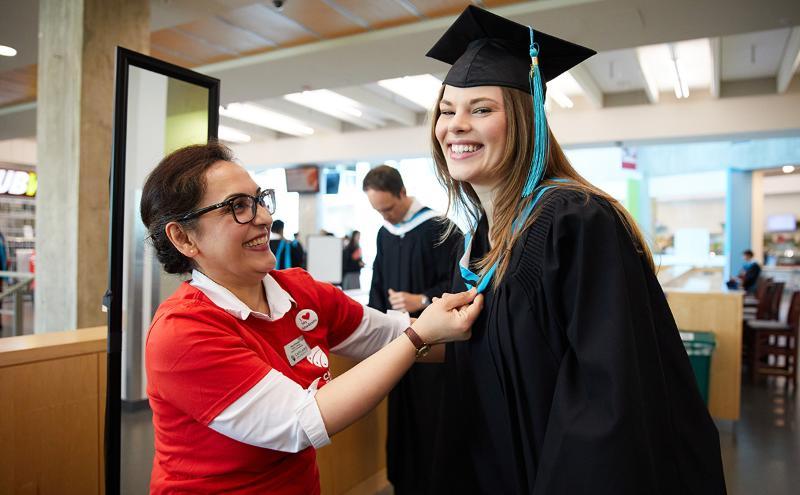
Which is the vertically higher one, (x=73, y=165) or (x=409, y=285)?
(x=73, y=165)

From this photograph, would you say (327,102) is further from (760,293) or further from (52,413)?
(52,413)

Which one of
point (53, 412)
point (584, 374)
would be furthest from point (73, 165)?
point (584, 374)

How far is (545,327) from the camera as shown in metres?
1.05

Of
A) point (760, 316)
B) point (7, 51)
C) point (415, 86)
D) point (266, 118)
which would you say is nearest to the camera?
point (7, 51)

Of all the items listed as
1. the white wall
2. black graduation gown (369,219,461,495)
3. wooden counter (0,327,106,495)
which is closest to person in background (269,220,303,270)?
black graduation gown (369,219,461,495)

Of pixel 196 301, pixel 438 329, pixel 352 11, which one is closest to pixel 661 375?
pixel 438 329

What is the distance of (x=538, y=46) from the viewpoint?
1292mm

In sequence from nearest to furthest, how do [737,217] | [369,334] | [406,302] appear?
[369,334]
[406,302]
[737,217]

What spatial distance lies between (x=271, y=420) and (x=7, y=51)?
21.6 feet

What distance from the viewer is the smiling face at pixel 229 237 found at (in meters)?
1.35

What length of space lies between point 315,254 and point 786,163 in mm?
11213

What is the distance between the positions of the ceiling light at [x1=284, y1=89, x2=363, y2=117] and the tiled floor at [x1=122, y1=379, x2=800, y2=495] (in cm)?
719

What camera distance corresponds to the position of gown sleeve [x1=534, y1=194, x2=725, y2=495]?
90cm

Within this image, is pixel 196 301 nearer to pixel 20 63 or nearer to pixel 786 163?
pixel 20 63
